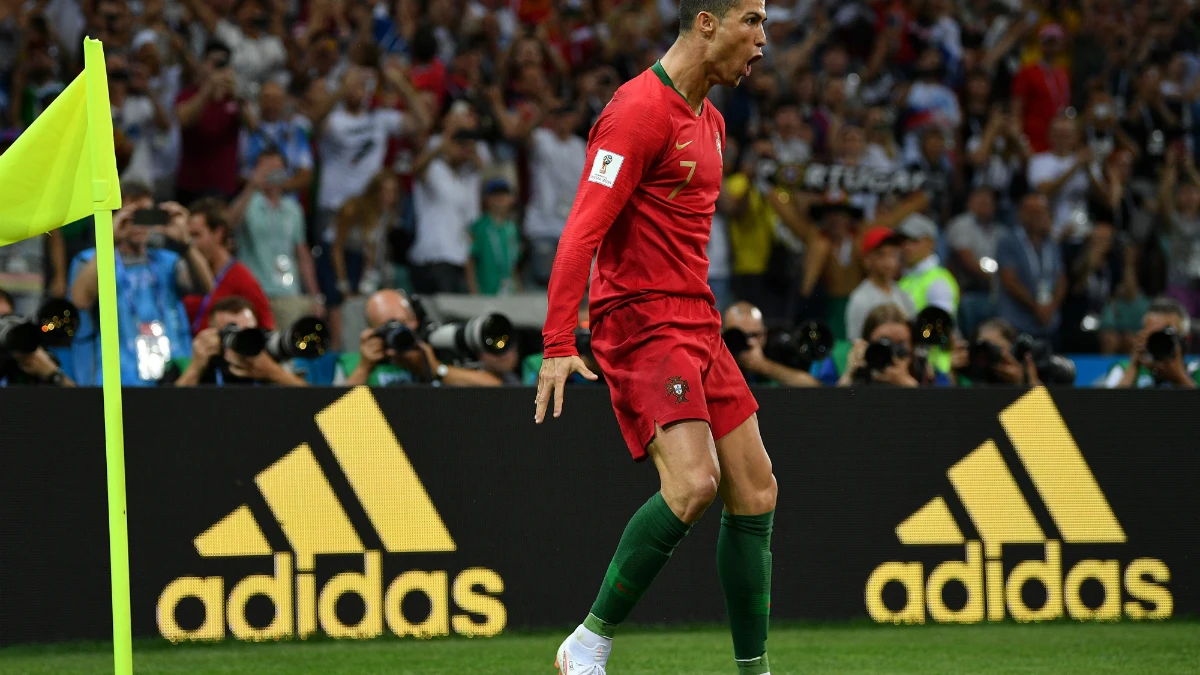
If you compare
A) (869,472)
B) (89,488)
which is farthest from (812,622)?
(89,488)

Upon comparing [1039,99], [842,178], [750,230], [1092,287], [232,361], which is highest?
[1039,99]

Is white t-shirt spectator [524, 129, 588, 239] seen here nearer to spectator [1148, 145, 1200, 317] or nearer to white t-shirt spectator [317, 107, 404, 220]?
white t-shirt spectator [317, 107, 404, 220]

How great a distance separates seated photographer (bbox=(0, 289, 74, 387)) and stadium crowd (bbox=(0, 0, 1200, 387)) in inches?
24.6

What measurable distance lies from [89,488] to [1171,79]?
39.3ft

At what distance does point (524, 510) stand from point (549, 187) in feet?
18.9

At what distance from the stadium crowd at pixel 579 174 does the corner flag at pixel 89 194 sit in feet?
11.3

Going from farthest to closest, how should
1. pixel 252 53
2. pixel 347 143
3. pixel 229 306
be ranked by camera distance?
pixel 252 53 → pixel 347 143 → pixel 229 306

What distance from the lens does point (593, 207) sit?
460cm

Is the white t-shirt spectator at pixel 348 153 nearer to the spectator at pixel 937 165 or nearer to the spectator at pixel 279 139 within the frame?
the spectator at pixel 279 139

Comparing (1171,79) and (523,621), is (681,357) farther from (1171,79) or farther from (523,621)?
(1171,79)

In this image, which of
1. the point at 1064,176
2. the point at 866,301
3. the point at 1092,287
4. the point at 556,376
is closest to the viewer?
the point at 556,376

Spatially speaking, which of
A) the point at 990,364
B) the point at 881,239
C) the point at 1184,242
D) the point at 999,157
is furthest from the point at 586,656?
the point at 1184,242

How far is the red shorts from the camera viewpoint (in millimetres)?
4672

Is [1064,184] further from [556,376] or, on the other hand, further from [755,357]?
Answer: [556,376]
